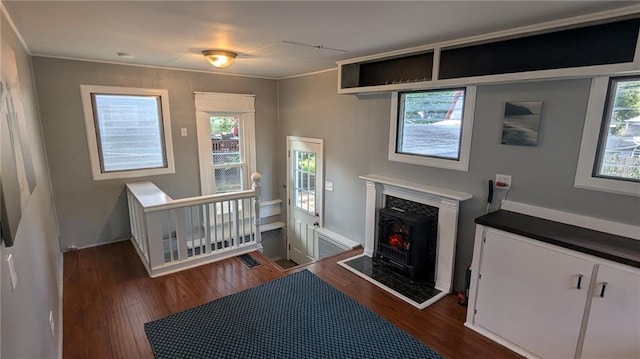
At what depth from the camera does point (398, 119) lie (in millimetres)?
3557

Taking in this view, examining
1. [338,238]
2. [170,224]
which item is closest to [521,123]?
[338,238]

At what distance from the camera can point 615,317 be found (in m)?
1.94

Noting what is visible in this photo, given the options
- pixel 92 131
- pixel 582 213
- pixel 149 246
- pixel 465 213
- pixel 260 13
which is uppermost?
pixel 260 13

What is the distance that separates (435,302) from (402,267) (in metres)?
0.48

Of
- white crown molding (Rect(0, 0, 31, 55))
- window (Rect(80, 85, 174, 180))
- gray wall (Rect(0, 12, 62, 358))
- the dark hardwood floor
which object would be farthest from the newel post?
white crown molding (Rect(0, 0, 31, 55))

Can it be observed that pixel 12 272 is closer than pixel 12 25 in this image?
Yes

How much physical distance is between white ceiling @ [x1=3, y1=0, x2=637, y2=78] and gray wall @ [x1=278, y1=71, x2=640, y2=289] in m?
0.63

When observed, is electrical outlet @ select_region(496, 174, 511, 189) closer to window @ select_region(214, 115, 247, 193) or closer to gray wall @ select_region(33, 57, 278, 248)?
window @ select_region(214, 115, 247, 193)

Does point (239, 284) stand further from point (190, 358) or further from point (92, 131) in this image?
point (92, 131)

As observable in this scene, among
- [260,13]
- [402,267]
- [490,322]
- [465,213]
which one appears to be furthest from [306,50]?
[490,322]

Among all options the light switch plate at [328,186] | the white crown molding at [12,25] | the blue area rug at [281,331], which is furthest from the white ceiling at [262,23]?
the blue area rug at [281,331]

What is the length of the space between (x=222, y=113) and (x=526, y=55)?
392 cm

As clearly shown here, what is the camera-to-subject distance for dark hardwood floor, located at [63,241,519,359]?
2.41m

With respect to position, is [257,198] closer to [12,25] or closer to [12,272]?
[12,25]
